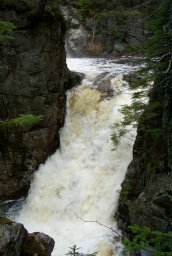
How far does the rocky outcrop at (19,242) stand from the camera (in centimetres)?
735

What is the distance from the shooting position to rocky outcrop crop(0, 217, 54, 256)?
24.1 feet

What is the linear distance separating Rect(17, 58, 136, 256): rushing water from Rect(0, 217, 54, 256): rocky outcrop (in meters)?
4.17

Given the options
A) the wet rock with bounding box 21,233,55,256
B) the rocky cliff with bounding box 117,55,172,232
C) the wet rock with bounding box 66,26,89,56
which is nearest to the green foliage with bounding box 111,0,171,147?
the rocky cliff with bounding box 117,55,172,232

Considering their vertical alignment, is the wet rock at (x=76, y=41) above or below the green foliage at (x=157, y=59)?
below

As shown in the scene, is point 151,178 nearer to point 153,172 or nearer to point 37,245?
point 153,172

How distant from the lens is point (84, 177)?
15.2m

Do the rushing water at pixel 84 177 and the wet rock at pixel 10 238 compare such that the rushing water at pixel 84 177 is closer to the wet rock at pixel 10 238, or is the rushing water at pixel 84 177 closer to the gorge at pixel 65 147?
the gorge at pixel 65 147

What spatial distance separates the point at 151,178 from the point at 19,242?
17.6 ft

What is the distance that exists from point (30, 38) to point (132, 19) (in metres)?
15.7

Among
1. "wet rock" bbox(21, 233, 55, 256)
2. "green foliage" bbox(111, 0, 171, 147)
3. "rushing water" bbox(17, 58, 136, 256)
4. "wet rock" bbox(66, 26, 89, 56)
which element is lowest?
"rushing water" bbox(17, 58, 136, 256)

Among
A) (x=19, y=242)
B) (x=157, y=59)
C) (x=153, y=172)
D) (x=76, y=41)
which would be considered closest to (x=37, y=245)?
(x=19, y=242)

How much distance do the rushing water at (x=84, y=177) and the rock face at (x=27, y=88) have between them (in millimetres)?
736

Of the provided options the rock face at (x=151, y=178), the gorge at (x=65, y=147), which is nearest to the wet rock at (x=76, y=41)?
the gorge at (x=65, y=147)

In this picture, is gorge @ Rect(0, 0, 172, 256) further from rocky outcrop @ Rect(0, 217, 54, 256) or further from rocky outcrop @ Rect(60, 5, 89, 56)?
rocky outcrop @ Rect(60, 5, 89, 56)
